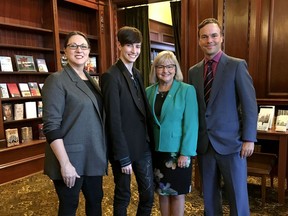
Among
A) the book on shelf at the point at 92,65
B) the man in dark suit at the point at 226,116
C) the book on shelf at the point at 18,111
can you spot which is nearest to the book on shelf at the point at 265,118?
the man in dark suit at the point at 226,116

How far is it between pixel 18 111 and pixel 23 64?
0.66 metres

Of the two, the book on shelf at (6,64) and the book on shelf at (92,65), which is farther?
the book on shelf at (92,65)

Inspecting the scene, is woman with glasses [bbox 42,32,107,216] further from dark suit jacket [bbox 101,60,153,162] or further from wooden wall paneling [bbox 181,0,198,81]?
wooden wall paneling [bbox 181,0,198,81]

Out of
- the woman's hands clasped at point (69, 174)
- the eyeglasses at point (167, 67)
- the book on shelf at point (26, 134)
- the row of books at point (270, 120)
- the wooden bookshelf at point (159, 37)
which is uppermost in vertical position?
the wooden bookshelf at point (159, 37)

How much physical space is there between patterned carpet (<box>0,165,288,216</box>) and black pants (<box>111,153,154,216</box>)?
2.28ft

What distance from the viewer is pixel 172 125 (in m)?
1.75

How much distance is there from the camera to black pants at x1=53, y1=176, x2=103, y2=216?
1.49 metres

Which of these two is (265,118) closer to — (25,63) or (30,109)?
(30,109)

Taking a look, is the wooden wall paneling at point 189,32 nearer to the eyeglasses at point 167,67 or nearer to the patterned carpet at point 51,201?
the patterned carpet at point 51,201

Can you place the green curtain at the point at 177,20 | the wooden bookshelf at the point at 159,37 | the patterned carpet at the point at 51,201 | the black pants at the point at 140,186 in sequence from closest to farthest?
the black pants at the point at 140,186
the patterned carpet at the point at 51,201
the green curtain at the point at 177,20
the wooden bookshelf at the point at 159,37

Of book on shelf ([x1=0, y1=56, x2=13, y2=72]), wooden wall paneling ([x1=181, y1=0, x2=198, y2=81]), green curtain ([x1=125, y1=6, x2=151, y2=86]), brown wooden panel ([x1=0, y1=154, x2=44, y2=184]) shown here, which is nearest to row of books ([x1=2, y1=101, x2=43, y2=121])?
book on shelf ([x1=0, y1=56, x2=13, y2=72])

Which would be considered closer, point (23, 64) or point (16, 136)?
point (16, 136)

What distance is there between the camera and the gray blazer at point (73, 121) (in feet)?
4.59

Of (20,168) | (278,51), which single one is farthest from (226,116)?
(20,168)
